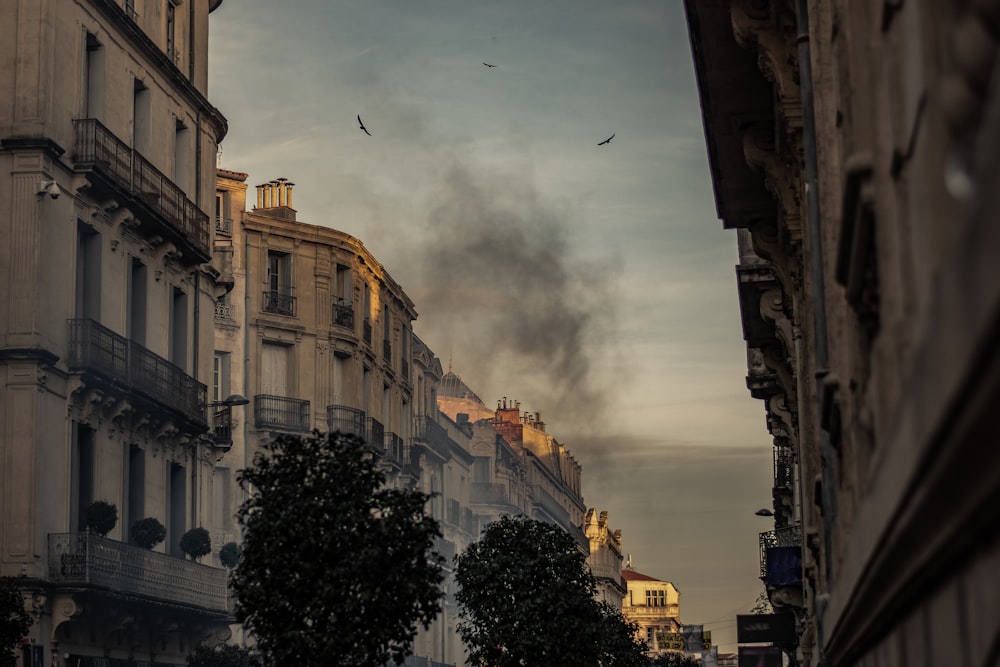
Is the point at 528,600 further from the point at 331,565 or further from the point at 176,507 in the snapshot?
the point at 331,565

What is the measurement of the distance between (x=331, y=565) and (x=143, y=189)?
1958 cm

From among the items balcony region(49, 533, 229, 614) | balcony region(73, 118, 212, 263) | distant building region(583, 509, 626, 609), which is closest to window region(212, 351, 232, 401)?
balcony region(73, 118, 212, 263)

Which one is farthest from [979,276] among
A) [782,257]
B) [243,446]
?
[243,446]

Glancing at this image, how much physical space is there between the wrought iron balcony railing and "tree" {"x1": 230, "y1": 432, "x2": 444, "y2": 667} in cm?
4079

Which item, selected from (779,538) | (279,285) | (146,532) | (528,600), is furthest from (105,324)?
(279,285)

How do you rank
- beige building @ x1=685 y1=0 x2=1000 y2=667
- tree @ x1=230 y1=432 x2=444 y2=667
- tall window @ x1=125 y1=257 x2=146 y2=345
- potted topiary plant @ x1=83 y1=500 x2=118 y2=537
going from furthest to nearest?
1. tall window @ x1=125 y1=257 x2=146 y2=345
2. potted topiary plant @ x1=83 y1=500 x2=118 y2=537
3. tree @ x1=230 y1=432 x2=444 y2=667
4. beige building @ x1=685 y1=0 x2=1000 y2=667

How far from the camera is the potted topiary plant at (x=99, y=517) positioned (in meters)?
34.5

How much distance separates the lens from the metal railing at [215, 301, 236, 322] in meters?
61.2

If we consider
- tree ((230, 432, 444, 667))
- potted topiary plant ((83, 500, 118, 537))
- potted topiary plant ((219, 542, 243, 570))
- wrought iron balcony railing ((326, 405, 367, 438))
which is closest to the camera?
tree ((230, 432, 444, 667))

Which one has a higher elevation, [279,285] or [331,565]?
[279,285]

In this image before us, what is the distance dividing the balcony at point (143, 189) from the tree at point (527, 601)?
11.3 metres

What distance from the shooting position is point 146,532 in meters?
37.7

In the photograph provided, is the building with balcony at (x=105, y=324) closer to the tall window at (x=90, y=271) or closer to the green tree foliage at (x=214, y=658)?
the tall window at (x=90, y=271)

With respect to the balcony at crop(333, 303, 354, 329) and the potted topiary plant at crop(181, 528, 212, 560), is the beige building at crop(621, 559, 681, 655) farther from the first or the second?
the potted topiary plant at crop(181, 528, 212, 560)
